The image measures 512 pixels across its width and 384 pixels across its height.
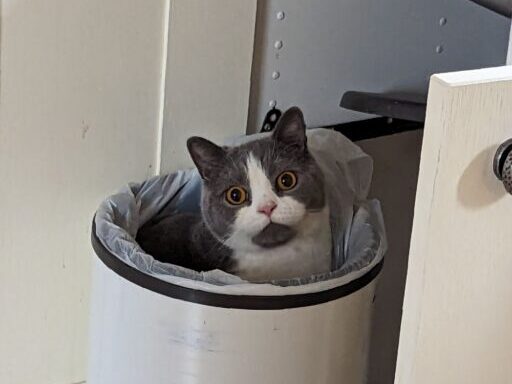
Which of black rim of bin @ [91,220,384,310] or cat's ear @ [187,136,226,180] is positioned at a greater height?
cat's ear @ [187,136,226,180]

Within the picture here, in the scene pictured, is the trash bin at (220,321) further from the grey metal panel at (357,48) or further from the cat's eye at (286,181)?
the grey metal panel at (357,48)

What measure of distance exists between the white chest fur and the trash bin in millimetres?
50

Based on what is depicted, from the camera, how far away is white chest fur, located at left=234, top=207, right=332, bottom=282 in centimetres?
107

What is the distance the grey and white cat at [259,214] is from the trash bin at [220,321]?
6cm

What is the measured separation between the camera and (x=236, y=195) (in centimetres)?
104

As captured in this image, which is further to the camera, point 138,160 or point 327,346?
point 138,160

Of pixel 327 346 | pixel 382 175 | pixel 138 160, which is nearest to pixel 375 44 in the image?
pixel 382 175

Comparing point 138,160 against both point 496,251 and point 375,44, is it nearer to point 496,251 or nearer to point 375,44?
point 375,44

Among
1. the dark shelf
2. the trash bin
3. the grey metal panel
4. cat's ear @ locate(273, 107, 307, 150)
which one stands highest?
the grey metal panel

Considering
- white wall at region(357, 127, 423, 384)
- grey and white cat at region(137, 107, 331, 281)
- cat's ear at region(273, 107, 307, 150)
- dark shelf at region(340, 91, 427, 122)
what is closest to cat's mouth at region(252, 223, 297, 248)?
grey and white cat at region(137, 107, 331, 281)

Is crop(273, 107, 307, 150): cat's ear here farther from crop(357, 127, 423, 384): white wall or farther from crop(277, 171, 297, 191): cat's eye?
crop(357, 127, 423, 384): white wall

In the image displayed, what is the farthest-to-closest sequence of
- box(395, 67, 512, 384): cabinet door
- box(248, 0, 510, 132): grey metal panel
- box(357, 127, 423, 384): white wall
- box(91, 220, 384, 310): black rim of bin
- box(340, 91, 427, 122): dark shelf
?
box(357, 127, 423, 384): white wall, box(248, 0, 510, 132): grey metal panel, box(340, 91, 427, 122): dark shelf, box(91, 220, 384, 310): black rim of bin, box(395, 67, 512, 384): cabinet door

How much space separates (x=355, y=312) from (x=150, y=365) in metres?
0.24

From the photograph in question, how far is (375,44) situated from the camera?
131 cm
